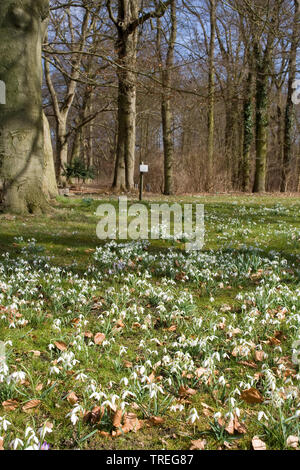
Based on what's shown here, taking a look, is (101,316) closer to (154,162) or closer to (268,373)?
(268,373)

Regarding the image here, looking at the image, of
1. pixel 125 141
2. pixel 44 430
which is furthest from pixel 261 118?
pixel 44 430

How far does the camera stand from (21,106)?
8.09 meters

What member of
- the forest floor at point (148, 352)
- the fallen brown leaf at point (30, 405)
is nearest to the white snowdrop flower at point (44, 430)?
the forest floor at point (148, 352)

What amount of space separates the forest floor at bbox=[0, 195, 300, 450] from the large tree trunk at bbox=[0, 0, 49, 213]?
290 centimetres

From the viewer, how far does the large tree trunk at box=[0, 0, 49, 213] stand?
789 cm

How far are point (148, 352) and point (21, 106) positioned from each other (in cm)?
704

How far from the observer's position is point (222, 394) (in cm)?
234

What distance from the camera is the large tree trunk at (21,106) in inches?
311

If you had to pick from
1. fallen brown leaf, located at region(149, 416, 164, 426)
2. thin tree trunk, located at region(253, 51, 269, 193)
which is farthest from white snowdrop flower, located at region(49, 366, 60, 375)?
thin tree trunk, located at region(253, 51, 269, 193)

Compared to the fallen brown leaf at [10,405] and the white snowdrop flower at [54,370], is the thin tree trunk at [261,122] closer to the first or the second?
the white snowdrop flower at [54,370]

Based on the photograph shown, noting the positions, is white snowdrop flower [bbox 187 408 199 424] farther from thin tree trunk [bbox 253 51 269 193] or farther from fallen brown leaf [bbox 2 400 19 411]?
thin tree trunk [bbox 253 51 269 193]

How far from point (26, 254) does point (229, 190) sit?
18560 mm

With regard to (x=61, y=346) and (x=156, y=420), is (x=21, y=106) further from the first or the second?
(x=156, y=420)

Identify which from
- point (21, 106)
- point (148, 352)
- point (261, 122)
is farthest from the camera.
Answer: point (261, 122)
